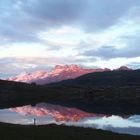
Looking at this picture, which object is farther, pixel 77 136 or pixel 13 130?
pixel 13 130

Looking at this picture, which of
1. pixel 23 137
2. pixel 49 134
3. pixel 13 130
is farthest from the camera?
pixel 13 130

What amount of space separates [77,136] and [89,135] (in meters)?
2.33

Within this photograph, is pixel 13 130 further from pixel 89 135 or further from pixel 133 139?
pixel 133 139

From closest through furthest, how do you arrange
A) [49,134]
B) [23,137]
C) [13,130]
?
[23,137]
[49,134]
[13,130]

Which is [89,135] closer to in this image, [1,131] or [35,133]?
[35,133]

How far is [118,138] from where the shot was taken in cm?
4691

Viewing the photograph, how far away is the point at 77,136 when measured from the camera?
151 ft

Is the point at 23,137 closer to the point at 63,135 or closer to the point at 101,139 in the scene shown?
the point at 63,135

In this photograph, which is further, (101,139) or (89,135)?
(89,135)

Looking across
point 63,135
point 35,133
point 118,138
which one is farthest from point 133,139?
point 35,133

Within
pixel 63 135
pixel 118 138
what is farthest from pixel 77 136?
pixel 118 138

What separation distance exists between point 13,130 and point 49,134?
6.14 meters

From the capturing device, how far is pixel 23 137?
142 feet

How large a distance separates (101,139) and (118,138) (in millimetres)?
3132
